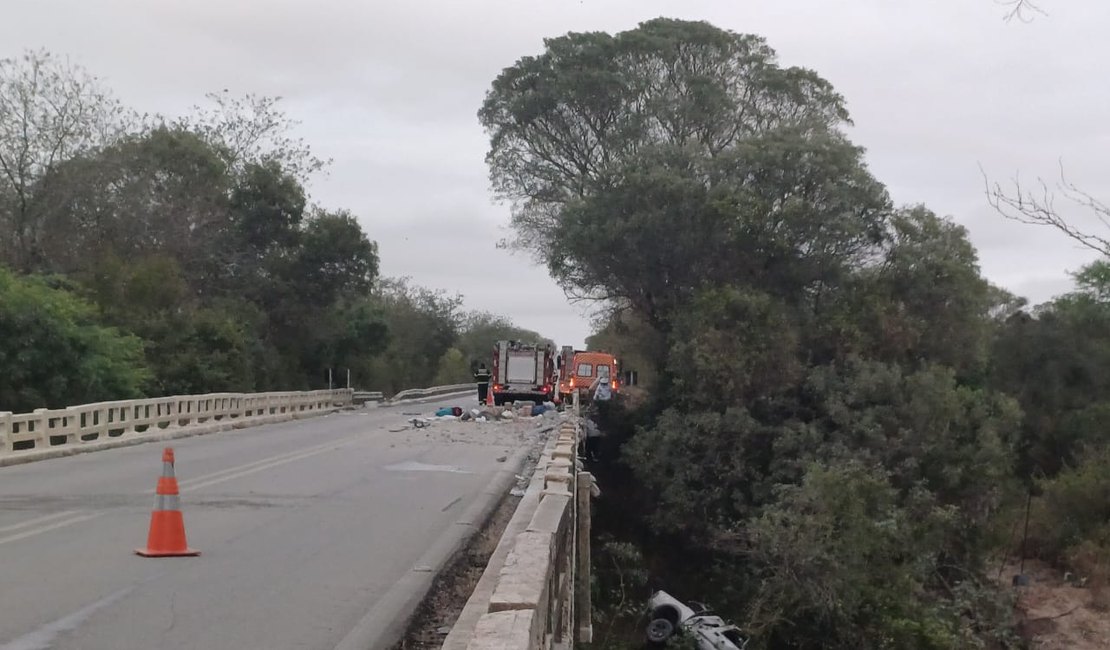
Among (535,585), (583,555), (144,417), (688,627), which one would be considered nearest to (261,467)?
(583,555)

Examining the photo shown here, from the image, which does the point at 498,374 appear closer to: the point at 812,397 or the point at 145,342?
the point at 145,342

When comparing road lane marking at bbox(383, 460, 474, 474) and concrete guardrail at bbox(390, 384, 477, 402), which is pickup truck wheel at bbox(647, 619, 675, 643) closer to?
road lane marking at bbox(383, 460, 474, 474)

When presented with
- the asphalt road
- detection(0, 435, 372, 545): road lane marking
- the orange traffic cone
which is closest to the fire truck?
detection(0, 435, 372, 545): road lane marking

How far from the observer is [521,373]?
1891 inches

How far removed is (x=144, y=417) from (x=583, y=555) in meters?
17.0

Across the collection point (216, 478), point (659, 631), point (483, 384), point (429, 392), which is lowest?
point (659, 631)

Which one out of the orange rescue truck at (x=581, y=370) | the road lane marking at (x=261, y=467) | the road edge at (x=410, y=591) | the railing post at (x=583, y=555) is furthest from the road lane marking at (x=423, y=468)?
the orange rescue truck at (x=581, y=370)

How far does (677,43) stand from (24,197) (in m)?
25.2

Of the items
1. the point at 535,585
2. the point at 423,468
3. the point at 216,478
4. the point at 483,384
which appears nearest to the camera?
the point at 535,585

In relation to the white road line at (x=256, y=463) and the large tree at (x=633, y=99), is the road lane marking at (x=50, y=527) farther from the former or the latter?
the large tree at (x=633, y=99)

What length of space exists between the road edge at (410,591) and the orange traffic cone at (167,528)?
212 cm

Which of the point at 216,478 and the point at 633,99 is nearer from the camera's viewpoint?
the point at 216,478

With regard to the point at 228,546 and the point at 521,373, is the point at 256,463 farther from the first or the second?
the point at 521,373

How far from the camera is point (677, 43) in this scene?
4434 centimetres
